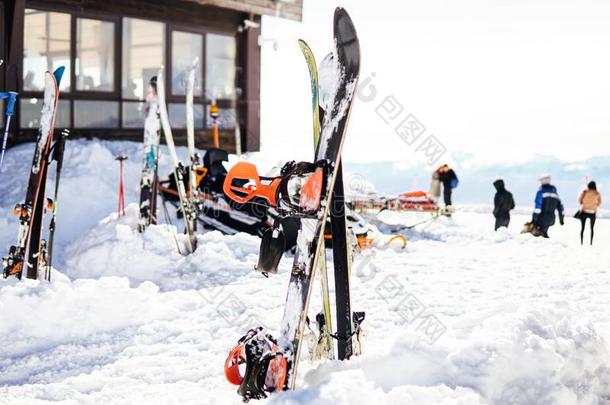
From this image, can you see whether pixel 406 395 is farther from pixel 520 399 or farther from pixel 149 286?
pixel 149 286

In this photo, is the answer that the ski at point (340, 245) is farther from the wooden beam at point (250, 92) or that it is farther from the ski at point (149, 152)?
the wooden beam at point (250, 92)

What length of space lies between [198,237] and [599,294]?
510 cm

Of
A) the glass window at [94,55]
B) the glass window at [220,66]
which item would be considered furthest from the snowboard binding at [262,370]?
the glass window at [220,66]

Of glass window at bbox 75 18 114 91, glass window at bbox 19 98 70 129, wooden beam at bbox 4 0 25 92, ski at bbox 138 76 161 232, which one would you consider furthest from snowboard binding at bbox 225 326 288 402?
glass window at bbox 75 18 114 91

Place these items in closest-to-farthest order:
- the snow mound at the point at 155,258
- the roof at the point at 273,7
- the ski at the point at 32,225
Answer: the ski at the point at 32,225, the snow mound at the point at 155,258, the roof at the point at 273,7

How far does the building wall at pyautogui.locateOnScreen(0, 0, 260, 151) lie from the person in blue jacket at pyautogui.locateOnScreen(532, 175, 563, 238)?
744 cm

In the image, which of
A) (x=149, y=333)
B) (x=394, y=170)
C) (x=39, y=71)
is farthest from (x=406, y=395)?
(x=394, y=170)

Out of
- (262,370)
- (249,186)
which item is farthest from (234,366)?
(249,186)

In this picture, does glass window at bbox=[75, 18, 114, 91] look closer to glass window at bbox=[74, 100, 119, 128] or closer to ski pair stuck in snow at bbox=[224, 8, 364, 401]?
glass window at bbox=[74, 100, 119, 128]

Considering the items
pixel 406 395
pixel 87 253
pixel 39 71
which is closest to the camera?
pixel 406 395

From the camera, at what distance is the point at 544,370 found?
372 centimetres

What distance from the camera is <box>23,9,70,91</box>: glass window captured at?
13.5m

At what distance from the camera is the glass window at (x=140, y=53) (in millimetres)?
15211

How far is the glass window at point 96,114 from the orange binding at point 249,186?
11.7m
